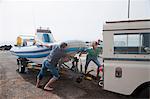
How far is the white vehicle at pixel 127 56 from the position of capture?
609cm

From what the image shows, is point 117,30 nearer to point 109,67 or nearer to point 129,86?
point 109,67

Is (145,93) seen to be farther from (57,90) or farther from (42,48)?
(42,48)

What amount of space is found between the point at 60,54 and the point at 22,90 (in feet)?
5.97

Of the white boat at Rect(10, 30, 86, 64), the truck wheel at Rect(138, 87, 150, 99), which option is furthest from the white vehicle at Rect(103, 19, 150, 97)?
the white boat at Rect(10, 30, 86, 64)

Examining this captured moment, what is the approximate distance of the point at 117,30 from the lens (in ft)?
21.1

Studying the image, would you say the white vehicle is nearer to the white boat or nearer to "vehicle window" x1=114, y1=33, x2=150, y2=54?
"vehicle window" x1=114, y1=33, x2=150, y2=54

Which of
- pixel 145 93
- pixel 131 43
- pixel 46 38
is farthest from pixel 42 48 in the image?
pixel 145 93

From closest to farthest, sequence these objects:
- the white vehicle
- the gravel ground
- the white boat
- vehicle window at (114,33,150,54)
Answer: the white vehicle, vehicle window at (114,33,150,54), the gravel ground, the white boat

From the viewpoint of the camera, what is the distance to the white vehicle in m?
6.09

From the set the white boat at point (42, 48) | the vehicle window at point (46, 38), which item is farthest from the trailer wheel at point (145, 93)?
the vehicle window at point (46, 38)

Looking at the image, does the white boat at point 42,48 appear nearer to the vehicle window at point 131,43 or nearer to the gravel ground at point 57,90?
the gravel ground at point 57,90

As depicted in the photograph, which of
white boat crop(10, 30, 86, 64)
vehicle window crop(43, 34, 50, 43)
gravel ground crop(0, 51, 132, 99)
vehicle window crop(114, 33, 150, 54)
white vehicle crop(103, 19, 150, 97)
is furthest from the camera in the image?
vehicle window crop(43, 34, 50, 43)

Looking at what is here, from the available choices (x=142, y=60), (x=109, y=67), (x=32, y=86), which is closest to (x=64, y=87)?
(x=32, y=86)

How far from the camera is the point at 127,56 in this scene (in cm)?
639
